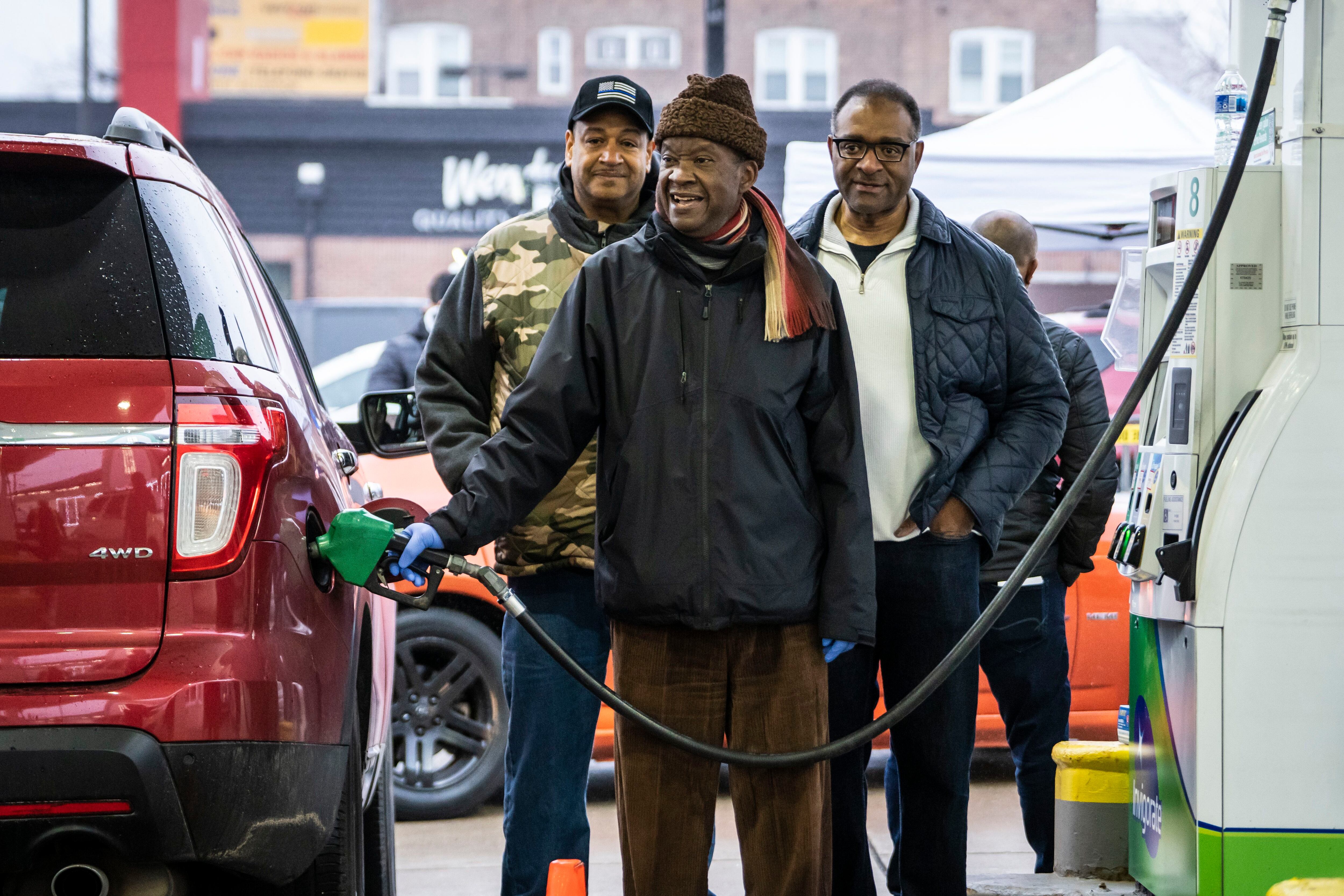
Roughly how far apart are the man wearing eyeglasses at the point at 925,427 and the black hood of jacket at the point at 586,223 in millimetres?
401

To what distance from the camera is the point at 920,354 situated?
11.1ft

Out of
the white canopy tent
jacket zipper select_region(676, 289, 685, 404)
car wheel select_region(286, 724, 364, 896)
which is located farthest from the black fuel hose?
the white canopy tent

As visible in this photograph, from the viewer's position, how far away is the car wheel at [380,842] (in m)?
3.71

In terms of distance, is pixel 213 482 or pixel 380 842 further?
pixel 380 842

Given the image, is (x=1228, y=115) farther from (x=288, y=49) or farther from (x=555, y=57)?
(x=555, y=57)

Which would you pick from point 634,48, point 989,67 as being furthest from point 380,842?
point 989,67

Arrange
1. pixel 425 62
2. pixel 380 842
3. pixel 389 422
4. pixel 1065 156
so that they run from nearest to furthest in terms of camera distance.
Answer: pixel 380 842 → pixel 389 422 → pixel 1065 156 → pixel 425 62

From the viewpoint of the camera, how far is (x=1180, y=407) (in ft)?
11.5

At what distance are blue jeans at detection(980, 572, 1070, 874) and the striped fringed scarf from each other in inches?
75.4

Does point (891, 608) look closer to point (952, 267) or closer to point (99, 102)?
point (952, 267)

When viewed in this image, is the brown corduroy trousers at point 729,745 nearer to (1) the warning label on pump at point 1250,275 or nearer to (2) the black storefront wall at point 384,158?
(1) the warning label on pump at point 1250,275

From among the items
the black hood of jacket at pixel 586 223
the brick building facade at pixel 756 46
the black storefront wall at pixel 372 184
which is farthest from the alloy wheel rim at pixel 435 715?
the brick building facade at pixel 756 46

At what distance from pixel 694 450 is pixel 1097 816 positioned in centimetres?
193

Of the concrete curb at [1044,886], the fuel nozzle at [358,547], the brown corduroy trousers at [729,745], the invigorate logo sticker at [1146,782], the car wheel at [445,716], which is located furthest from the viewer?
the car wheel at [445,716]
